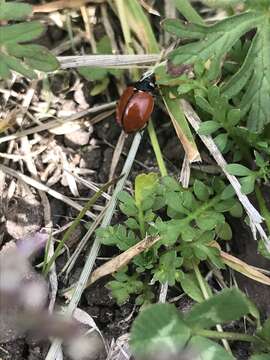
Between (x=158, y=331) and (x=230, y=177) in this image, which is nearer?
(x=158, y=331)

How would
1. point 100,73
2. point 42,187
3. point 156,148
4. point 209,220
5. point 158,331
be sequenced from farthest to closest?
point 100,73
point 156,148
point 42,187
point 209,220
point 158,331

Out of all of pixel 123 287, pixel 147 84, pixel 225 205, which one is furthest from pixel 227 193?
pixel 147 84

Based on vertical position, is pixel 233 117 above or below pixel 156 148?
above

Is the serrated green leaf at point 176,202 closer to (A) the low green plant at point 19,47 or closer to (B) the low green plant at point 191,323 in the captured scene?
(B) the low green plant at point 191,323

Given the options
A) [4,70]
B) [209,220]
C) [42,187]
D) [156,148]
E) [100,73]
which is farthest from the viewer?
[100,73]

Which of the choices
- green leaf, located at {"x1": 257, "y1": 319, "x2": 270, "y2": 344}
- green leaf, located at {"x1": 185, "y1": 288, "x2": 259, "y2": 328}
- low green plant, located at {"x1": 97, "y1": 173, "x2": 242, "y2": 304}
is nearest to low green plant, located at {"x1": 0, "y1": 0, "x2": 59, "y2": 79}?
low green plant, located at {"x1": 97, "y1": 173, "x2": 242, "y2": 304}

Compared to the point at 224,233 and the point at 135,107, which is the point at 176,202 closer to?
the point at 224,233

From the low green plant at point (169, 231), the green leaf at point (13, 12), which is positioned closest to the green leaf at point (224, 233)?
the low green plant at point (169, 231)
